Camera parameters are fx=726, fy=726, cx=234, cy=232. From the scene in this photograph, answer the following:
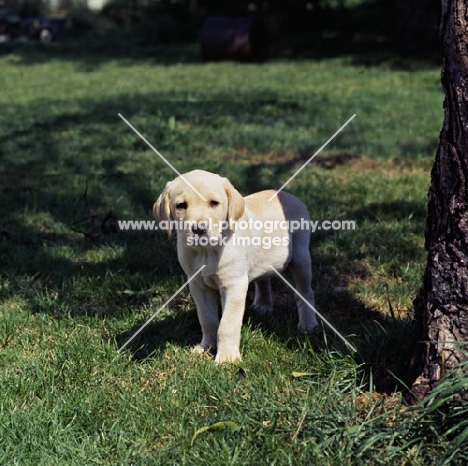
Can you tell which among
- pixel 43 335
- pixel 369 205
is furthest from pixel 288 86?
pixel 43 335

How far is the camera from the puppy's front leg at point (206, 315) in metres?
3.90

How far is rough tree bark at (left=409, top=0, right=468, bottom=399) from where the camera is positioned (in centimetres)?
290

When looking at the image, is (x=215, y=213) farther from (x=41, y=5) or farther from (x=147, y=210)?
(x=41, y=5)

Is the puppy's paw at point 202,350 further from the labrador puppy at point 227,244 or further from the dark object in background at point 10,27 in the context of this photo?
the dark object in background at point 10,27

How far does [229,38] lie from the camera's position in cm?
1789

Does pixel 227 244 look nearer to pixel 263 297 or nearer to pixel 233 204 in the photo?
pixel 233 204

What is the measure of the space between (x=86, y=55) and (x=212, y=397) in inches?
743

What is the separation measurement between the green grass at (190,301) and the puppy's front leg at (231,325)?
100 mm

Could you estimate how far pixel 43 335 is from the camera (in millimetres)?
3973

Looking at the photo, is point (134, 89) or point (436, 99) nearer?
point (436, 99)

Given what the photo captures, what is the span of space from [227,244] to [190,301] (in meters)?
0.99

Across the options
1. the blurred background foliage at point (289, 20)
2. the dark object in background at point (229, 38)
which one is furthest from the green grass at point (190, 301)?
the blurred background foliage at point (289, 20)

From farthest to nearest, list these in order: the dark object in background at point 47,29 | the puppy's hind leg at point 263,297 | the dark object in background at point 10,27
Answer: the dark object in background at point 10,27, the dark object in background at point 47,29, the puppy's hind leg at point 263,297

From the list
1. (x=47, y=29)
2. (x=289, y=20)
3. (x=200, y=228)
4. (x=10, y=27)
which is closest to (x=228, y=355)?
(x=200, y=228)
